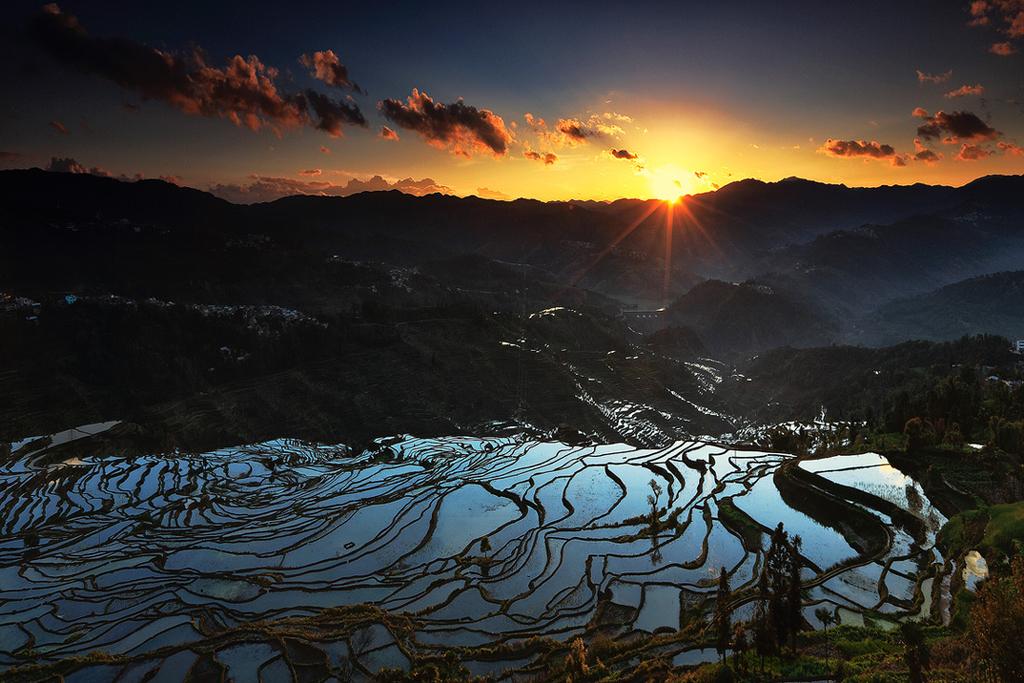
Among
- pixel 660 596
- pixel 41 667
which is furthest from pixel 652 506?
pixel 41 667

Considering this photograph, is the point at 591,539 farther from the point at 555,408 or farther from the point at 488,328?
the point at 488,328

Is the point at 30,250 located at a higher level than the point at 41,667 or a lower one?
higher

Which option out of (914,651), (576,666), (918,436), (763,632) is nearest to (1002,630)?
(914,651)

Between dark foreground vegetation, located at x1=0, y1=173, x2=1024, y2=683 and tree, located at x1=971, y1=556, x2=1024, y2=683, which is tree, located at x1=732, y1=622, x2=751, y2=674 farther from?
tree, located at x1=971, y1=556, x2=1024, y2=683

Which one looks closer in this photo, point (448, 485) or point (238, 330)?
point (448, 485)

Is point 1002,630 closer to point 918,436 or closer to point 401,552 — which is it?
point 401,552

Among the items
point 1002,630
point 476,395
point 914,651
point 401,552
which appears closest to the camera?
point 1002,630
